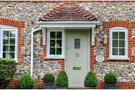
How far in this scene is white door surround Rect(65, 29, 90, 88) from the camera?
11.7 meters

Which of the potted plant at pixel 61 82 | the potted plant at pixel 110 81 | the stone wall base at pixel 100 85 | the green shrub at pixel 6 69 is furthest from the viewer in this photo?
the stone wall base at pixel 100 85

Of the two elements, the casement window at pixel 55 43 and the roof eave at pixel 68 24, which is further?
the casement window at pixel 55 43

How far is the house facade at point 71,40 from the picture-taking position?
452 inches

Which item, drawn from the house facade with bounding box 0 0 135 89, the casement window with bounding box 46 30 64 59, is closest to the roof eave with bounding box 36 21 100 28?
the house facade with bounding box 0 0 135 89

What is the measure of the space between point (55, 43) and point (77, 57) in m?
1.22

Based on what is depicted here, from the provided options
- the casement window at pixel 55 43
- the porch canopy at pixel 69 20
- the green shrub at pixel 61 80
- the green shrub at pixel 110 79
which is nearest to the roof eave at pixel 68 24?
the porch canopy at pixel 69 20

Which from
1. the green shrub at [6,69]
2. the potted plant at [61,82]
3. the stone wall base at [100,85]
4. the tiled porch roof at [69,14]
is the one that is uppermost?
the tiled porch roof at [69,14]

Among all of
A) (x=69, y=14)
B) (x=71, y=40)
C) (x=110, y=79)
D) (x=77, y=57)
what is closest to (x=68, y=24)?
(x=69, y=14)

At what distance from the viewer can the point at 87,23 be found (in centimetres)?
1087

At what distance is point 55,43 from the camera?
11.7 meters

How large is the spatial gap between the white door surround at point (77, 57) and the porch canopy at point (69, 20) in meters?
0.45

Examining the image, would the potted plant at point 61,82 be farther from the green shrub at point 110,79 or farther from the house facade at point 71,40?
the green shrub at point 110,79

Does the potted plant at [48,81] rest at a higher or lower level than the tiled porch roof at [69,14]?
lower

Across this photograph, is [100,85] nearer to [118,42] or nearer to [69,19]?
[118,42]
